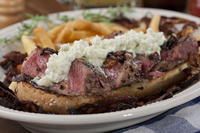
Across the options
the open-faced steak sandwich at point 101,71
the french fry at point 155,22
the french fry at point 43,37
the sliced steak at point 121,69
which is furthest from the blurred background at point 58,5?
the sliced steak at point 121,69

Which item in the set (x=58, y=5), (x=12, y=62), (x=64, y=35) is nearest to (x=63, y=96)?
(x=12, y=62)

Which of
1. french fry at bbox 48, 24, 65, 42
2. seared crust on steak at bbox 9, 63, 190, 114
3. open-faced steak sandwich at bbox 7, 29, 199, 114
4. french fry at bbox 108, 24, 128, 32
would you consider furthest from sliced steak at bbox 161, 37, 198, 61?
french fry at bbox 48, 24, 65, 42

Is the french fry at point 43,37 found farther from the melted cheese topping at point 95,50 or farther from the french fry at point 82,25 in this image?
the melted cheese topping at point 95,50

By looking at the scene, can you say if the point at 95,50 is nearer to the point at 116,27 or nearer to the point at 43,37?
the point at 43,37

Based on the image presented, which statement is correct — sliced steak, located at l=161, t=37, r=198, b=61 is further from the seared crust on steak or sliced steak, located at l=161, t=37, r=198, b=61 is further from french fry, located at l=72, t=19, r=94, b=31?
french fry, located at l=72, t=19, r=94, b=31

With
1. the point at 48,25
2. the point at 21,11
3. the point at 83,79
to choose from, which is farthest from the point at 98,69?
the point at 21,11

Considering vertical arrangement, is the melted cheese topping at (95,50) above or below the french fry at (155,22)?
above

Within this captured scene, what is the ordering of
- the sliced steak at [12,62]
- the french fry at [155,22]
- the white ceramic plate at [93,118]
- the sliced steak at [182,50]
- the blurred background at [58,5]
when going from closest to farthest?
1. the white ceramic plate at [93,118]
2. the sliced steak at [182,50]
3. the sliced steak at [12,62]
4. the french fry at [155,22]
5. the blurred background at [58,5]

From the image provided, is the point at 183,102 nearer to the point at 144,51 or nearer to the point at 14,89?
the point at 144,51
